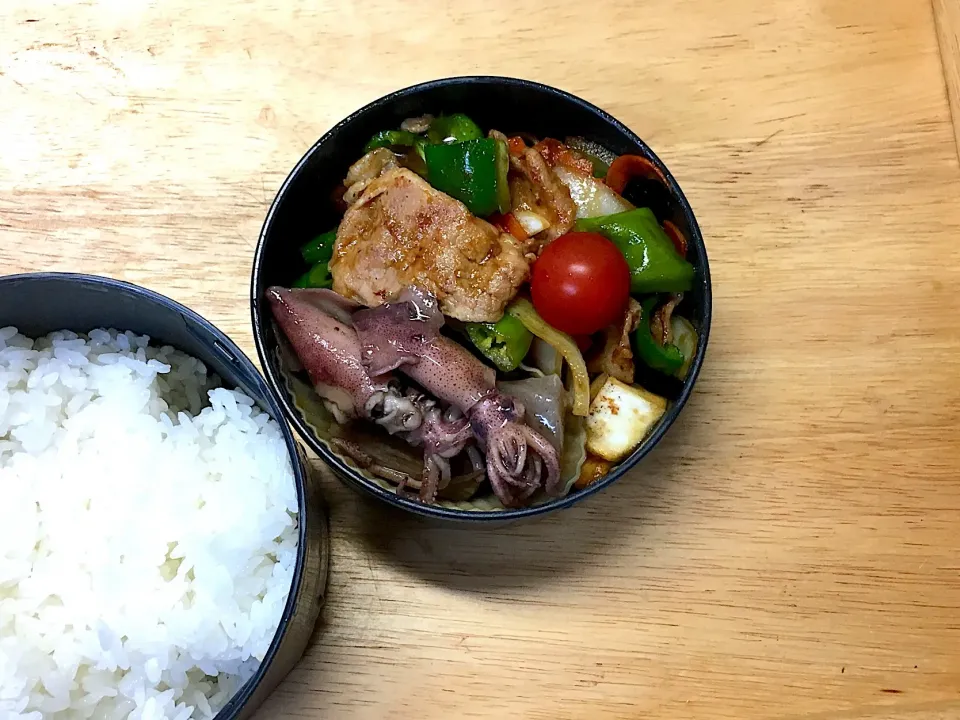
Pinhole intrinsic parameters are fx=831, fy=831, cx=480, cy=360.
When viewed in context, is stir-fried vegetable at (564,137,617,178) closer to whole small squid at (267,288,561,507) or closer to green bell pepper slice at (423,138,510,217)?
green bell pepper slice at (423,138,510,217)

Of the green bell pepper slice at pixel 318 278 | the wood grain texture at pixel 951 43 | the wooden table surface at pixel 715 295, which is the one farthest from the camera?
the wood grain texture at pixel 951 43

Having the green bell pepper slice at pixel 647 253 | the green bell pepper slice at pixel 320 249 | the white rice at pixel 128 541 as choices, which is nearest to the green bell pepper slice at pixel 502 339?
the green bell pepper slice at pixel 647 253

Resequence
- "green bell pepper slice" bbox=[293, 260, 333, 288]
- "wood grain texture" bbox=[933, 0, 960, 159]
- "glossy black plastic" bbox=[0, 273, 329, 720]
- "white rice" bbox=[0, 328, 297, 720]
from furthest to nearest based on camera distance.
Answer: "wood grain texture" bbox=[933, 0, 960, 159] < "green bell pepper slice" bbox=[293, 260, 333, 288] < "white rice" bbox=[0, 328, 297, 720] < "glossy black plastic" bbox=[0, 273, 329, 720]

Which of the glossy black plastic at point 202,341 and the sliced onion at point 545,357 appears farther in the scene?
the sliced onion at point 545,357

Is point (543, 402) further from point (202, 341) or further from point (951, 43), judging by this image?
point (951, 43)

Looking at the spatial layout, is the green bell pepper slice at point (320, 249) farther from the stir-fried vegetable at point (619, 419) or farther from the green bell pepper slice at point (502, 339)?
the stir-fried vegetable at point (619, 419)

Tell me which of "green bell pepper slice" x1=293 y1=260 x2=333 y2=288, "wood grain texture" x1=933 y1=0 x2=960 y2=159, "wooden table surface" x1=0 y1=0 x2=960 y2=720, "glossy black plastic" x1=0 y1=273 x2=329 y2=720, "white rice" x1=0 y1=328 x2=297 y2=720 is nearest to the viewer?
"glossy black plastic" x1=0 y1=273 x2=329 y2=720

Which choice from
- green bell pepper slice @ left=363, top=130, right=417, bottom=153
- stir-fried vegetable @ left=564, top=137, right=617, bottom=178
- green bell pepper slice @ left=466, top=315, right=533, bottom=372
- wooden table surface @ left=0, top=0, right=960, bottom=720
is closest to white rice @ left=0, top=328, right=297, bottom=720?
wooden table surface @ left=0, top=0, right=960, bottom=720
